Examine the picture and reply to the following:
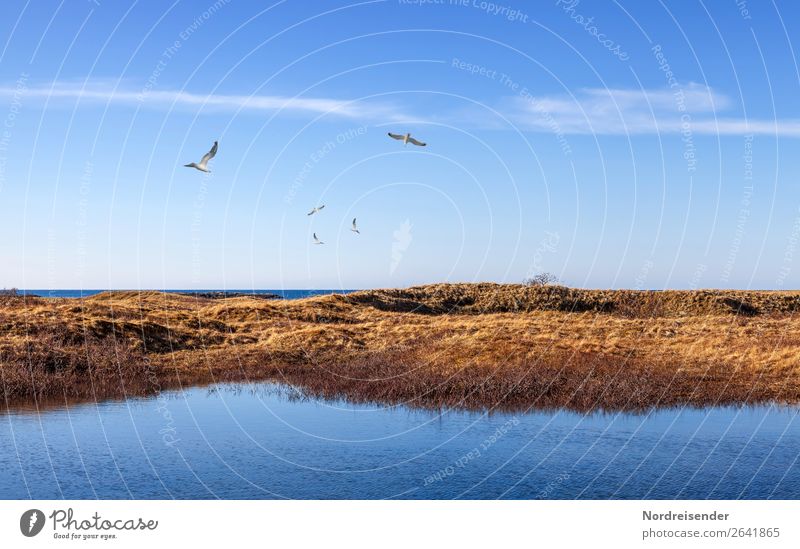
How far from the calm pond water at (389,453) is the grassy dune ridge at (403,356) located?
3.25 m

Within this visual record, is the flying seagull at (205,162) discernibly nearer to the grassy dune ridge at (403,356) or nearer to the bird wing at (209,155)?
the bird wing at (209,155)

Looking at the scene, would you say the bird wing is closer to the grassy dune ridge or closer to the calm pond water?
the calm pond water

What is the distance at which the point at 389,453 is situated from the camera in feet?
72.6

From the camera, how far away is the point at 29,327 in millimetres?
41656

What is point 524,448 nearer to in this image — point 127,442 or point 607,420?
point 607,420

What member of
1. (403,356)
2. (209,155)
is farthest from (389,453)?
(403,356)

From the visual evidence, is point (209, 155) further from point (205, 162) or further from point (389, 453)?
point (389, 453)

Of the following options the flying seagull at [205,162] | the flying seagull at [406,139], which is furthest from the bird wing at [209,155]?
the flying seagull at [406,139]

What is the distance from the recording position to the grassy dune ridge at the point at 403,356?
3178 centimetres

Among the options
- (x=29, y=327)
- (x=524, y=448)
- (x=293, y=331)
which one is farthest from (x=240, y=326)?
(x=524, y=448)

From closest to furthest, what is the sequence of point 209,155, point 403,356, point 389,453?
point 389,453 < point 209,155 < point 403,356

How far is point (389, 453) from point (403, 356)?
1974 centimetres

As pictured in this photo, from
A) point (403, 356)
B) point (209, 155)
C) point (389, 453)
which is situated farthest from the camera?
point (403, 356)

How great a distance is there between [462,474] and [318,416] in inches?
379
